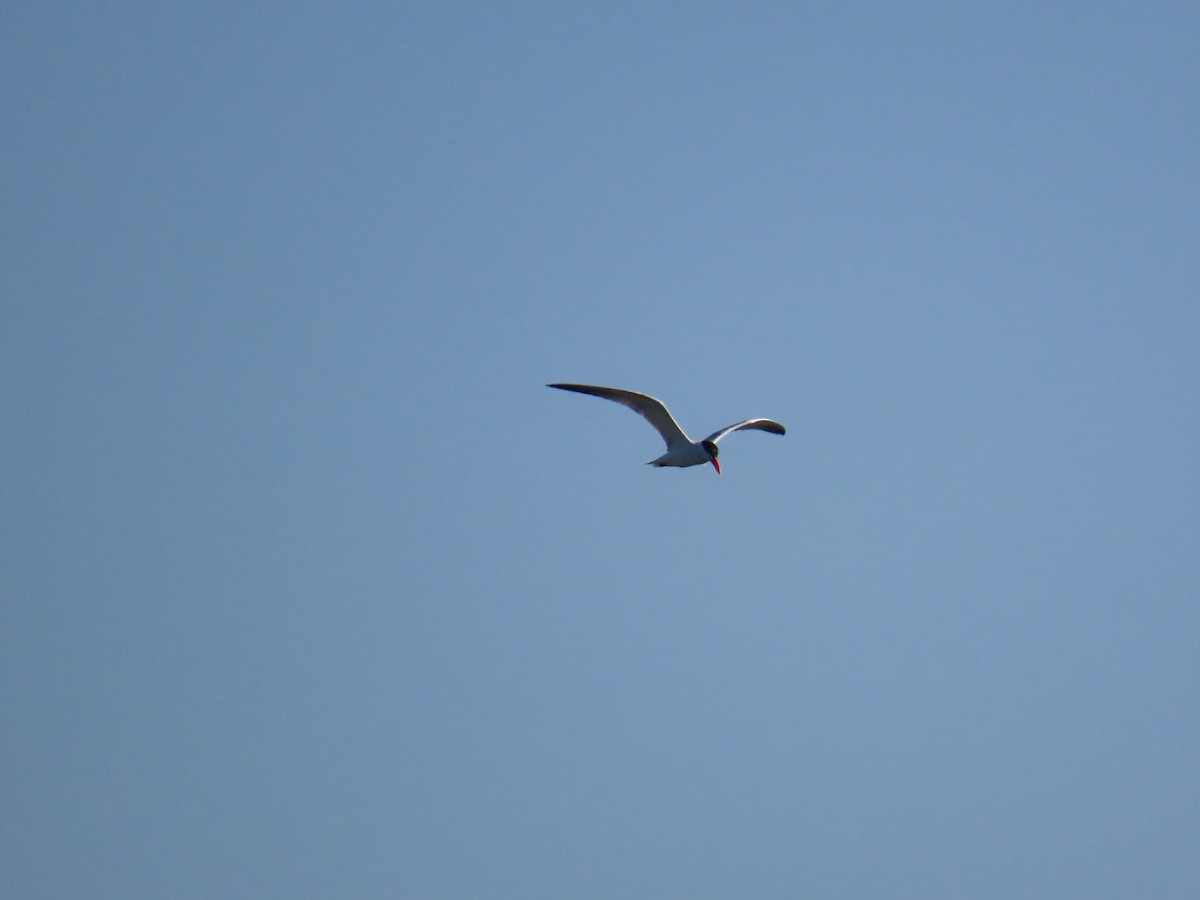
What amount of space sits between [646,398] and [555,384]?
3357mm

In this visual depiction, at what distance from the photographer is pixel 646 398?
3794 cm

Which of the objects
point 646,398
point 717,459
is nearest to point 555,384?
point 646,398

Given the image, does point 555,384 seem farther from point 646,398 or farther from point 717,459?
point 717,459

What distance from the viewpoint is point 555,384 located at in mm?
35406

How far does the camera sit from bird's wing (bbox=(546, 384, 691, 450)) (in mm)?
36875

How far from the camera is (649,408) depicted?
38562mm

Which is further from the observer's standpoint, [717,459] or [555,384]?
[717,459]

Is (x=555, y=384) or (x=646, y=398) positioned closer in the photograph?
(x=555, y=384)

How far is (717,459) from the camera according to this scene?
39562 mm

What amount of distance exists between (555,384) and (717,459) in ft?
20.0

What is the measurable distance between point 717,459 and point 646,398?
2.93 meters

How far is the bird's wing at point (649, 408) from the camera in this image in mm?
36875
